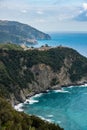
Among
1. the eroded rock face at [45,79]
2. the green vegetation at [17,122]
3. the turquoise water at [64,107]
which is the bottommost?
the turquoise water at [64,107]

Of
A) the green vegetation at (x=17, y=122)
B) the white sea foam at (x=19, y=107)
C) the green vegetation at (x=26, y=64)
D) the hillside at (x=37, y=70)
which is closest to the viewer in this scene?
the green vegetation at (x=17, y=122)

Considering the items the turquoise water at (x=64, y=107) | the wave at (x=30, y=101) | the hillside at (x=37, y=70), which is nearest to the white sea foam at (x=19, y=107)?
the turquoise water at (x=64, y=107)

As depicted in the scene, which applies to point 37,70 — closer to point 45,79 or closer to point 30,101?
point 45,79

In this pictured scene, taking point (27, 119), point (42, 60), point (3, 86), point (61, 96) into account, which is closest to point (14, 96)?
point (3, 86)

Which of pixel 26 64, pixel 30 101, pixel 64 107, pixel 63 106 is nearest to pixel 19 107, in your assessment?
pixel 30 101

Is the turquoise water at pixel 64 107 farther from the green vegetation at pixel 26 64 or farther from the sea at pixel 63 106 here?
the green vegetation at pixel 26 64

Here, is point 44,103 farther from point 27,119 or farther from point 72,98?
point 27,119
